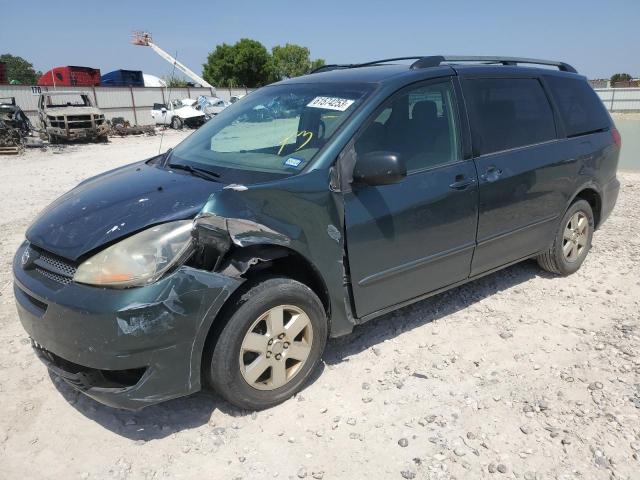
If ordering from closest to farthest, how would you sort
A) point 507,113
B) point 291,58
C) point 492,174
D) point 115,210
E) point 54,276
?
1. point 54,276
2. point 115,210
3. point 492,174
4. point 507,113
5. point 291,58

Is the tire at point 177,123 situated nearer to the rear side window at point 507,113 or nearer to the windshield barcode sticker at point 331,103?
the rear side window at point 507,113

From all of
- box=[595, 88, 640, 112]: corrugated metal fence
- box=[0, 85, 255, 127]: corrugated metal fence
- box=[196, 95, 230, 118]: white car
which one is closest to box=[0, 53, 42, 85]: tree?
box=[0, 85, 255, 127]: corrugated metal fence

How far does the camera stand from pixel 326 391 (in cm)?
307

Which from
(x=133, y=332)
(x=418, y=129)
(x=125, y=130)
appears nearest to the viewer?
(x=133, y=332)

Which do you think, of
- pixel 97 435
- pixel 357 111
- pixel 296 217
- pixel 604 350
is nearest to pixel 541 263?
pixel 604 350

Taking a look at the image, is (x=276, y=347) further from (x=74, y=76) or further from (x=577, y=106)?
(x=74, y=76)

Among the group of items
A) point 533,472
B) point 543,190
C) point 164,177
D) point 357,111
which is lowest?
point 533,472

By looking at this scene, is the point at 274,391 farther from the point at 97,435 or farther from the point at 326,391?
the point at 97,435

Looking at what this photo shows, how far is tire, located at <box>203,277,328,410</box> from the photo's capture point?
260 centimetres

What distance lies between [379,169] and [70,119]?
18329mm

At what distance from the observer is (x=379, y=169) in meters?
2.83

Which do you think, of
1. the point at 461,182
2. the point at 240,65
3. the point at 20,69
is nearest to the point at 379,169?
the point at 461,182

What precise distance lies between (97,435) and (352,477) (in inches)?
53.6

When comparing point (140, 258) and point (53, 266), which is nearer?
point (140, 258)
